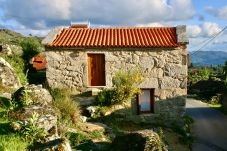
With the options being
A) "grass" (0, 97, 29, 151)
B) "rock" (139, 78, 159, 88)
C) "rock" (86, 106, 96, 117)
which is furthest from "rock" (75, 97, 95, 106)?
"grass" (0, 97, 29, 151)

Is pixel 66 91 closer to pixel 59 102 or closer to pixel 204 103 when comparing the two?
pixel 59 102

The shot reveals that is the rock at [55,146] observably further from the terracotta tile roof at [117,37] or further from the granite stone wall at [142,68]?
the terracotta tile roof at [117,37]

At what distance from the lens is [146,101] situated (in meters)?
18.7

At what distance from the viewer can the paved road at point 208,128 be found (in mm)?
17516

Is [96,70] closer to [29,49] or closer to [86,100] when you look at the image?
[86,100]

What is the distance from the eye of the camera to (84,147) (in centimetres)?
1080

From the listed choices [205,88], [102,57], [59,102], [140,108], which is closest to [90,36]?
[102,57]

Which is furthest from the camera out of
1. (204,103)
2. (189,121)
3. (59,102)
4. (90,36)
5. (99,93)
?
(204,103)

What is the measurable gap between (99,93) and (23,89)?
6488 millimetres

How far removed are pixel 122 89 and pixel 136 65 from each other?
1.46 m

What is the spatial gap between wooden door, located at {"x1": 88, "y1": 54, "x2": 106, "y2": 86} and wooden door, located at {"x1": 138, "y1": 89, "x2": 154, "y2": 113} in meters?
2.10

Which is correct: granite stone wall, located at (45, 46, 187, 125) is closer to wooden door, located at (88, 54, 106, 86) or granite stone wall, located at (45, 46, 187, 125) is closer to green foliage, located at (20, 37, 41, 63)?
wooden door, located at (88, 54, 106, 86)

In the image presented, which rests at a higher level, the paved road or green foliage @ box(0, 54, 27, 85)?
green foliage @ box(0, 54, 27, 85)

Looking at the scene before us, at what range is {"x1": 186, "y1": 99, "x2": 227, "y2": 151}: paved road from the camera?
57.5ft
